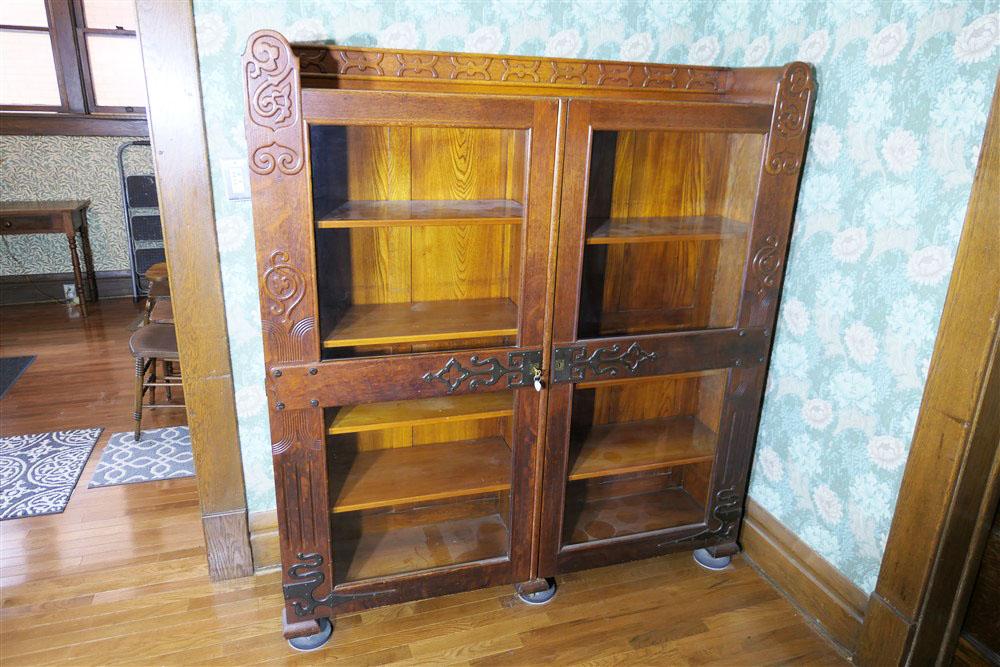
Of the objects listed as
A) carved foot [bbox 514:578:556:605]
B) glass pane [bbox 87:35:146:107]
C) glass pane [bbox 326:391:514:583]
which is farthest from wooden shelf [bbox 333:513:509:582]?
glass pane [bbox 87:35:146:107]

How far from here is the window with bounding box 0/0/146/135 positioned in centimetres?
489

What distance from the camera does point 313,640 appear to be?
202 centimetres

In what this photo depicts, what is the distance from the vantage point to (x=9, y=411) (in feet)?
11.4

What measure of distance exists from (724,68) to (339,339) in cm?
151

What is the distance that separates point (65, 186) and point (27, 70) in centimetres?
86

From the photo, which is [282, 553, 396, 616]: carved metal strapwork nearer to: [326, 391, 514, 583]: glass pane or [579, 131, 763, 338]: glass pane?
[326, 391, 514, 583]: glass pane

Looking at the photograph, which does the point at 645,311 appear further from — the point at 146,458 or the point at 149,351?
the point at 146,458

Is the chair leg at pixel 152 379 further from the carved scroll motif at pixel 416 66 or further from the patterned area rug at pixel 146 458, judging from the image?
the carved scroll motif at pixel 416 66

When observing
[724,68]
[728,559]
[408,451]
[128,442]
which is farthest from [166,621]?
[724,68]

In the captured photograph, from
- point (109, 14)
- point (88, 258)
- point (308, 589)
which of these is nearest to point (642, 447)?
point (308, 589)

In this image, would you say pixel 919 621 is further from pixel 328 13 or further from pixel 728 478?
pixel 328 13

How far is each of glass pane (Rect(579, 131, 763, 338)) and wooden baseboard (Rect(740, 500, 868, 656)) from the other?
774 mm

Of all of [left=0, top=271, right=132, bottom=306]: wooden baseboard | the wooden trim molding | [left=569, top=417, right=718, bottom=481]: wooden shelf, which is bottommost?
[left=0, top=271, right=132, bottom=306]: wooden baseboard

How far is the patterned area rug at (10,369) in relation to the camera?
373cm
